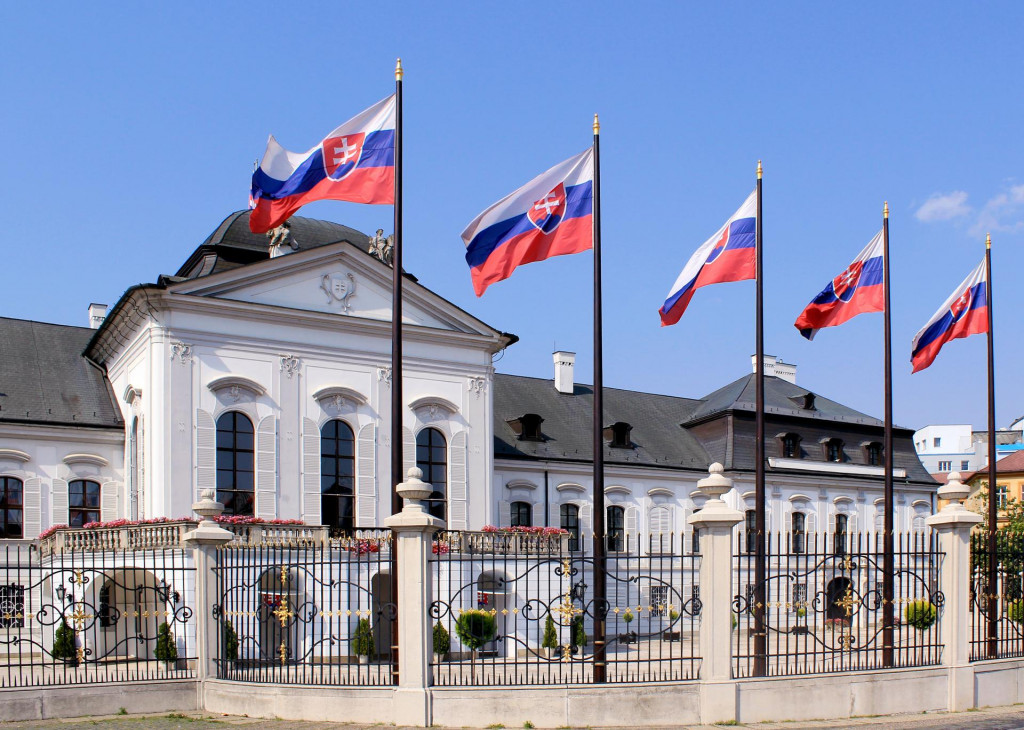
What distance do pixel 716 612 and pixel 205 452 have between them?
17.3 m

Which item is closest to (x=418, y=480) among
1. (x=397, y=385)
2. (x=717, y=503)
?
(x=397, y=385)

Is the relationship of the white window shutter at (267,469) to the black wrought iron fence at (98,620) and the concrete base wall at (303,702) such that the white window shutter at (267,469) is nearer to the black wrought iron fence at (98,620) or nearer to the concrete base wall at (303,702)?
the black wrought iron fence at (98,620)

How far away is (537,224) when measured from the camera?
15078 millimetres

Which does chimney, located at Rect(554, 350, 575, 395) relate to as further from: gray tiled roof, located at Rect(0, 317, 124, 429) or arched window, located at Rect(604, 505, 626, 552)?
gray tiled roof, located at Rect(0, 317, 124, 429)

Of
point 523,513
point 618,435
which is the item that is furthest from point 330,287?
point 618,435

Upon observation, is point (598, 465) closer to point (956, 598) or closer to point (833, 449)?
point (956, 598)

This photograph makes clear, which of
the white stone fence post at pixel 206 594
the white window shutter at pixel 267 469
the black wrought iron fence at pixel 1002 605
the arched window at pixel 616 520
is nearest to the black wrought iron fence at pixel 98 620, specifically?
the white stone fence post at pixel 206 594

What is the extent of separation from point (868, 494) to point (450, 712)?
33.9m

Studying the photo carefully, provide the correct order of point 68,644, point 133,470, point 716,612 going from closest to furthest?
point 716,612 < point 68,644 < point 133,470

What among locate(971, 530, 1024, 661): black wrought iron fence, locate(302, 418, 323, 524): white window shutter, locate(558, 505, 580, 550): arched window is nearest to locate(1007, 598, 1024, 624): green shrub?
locate(971, 530, 1024, 661): black wrought iron fence

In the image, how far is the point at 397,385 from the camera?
1377cm

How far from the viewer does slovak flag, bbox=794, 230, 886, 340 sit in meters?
18.4

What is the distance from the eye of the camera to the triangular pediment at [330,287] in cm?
2767

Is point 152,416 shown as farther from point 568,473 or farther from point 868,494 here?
point 868,494
